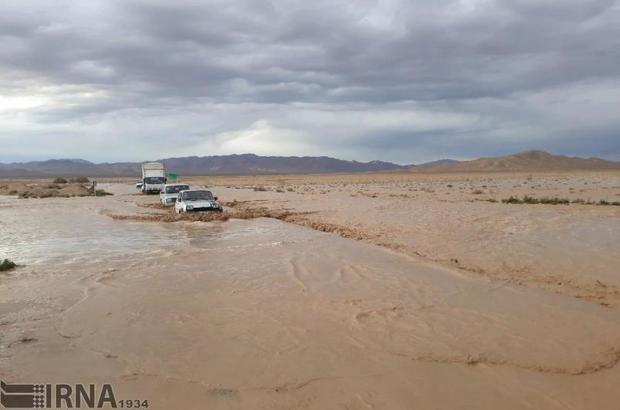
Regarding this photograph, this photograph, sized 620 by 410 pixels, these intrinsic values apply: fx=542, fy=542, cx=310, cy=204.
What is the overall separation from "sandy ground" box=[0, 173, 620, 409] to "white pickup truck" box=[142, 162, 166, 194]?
102ft

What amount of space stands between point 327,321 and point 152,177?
42.5 m

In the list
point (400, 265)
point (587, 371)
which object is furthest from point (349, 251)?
point (587, 371)

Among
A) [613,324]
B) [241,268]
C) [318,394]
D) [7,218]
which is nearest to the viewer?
[318,394]

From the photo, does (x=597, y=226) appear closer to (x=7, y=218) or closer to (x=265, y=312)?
(x=265, y=312)

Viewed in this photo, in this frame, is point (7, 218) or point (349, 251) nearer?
point (349, 251)

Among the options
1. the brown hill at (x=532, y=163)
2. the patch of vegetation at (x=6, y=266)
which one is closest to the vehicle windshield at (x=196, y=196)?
the patch of vegetation at (x=6, y=266)

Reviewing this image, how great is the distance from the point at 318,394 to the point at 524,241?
438 inches

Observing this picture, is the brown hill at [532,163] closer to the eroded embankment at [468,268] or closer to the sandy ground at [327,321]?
the eroded embankment at [468,268]

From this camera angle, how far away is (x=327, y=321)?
7.63 meters

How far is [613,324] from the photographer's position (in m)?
7.37

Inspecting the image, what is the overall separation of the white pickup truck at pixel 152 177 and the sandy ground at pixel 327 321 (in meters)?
31.0

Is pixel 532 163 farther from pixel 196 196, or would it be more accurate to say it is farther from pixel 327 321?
pixel 327 321

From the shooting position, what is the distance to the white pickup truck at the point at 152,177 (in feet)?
151

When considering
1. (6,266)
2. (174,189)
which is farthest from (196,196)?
(6,266)
